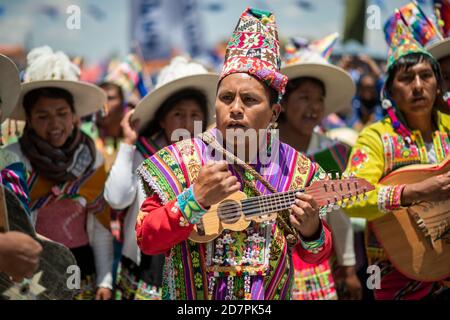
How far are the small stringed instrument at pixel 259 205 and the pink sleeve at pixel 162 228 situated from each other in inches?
5.3

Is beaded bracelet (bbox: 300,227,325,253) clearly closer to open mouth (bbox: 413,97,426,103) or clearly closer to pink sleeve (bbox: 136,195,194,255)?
pink sleeve (bbox: 136,195,194,255)

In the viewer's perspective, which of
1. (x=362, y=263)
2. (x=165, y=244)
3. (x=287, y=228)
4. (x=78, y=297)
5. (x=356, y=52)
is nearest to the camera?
(x=165, y=244)

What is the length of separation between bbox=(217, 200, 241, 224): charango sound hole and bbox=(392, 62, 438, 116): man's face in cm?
199

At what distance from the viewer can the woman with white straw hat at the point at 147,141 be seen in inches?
190

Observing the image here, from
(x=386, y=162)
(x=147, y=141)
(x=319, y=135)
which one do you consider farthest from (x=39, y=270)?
(x=319, y=135)

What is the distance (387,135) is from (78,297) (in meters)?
2.51

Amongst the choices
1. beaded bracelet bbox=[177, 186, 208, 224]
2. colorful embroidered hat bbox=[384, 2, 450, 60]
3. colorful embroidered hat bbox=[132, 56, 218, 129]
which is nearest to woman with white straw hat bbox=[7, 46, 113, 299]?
colorful embroidered hat bbox=[132, 56, 218, 129]

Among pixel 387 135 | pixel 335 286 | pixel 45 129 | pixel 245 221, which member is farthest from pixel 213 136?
pixel 335 286

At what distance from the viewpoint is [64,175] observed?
4938 millimetres

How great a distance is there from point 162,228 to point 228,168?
1.71ft

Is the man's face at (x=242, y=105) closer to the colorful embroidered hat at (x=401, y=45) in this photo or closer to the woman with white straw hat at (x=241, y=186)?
the woman with white straw hat at (x=241, y=186)

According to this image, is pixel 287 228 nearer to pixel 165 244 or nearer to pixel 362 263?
pixel 165 244

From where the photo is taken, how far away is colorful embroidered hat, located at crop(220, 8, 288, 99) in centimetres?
340

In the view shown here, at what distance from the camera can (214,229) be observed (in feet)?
10.6
